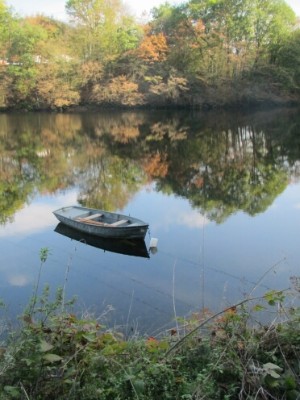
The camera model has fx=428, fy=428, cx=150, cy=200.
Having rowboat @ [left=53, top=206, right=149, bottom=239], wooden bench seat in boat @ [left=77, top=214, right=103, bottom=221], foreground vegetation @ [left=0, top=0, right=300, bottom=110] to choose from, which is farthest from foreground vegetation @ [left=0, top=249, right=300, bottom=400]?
foreground vegetation @ [left=0, top=0, right=300, bottom=110]

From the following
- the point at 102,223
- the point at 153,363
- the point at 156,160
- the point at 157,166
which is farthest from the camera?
the point at 156,160

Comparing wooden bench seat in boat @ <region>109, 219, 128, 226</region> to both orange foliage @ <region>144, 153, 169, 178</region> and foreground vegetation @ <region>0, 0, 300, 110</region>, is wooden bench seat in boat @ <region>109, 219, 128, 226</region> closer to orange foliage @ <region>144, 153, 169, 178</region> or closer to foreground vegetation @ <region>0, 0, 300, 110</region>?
orange foliage @ <region>144, 153, 169, 178</region>

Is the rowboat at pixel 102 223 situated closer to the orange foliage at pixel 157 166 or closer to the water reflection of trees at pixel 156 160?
the water reflection of trees at pixel 156 160

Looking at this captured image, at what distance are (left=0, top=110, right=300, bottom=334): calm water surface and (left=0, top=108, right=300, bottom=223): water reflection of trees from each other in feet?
0.30

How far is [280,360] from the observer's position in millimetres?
4324

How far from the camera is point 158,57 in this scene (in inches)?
2181

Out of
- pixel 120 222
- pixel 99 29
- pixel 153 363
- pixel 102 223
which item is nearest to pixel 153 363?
pixel 153 363

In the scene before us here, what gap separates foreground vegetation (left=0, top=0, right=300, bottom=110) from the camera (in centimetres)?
5444

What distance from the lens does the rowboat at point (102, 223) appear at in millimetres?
13516

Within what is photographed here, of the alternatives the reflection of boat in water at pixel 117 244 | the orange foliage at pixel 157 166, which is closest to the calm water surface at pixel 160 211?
the orange foliage at pixel 157 166

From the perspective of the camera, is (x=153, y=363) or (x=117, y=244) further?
(x=117, y=244)

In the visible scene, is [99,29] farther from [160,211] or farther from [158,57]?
[160,211]

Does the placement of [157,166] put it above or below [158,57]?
below

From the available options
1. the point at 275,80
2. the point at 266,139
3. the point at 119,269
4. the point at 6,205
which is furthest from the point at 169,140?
the point at 275,80
